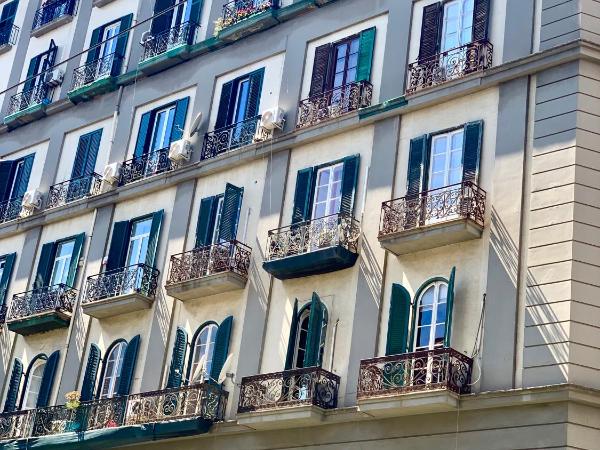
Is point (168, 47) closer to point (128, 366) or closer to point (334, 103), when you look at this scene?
point (334, 103)

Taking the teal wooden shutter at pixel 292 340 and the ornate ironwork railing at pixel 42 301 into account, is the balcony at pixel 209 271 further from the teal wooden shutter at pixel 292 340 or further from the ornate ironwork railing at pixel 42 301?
the ornate ironwork railing at pixel 42 301

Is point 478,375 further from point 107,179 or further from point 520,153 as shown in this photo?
point 107,179

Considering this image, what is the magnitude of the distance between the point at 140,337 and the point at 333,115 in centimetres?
732

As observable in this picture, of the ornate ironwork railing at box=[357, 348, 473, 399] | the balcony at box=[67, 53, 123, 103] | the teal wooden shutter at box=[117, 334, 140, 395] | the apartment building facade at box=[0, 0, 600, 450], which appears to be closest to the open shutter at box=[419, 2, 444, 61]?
the apartment building facade at box=[0, 0, 600, 450]

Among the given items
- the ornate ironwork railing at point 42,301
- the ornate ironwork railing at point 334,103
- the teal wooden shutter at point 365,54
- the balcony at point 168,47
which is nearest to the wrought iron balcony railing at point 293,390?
the ornate ironwork railing at point 334,103

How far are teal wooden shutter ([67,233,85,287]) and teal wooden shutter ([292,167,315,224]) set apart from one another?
7.77m

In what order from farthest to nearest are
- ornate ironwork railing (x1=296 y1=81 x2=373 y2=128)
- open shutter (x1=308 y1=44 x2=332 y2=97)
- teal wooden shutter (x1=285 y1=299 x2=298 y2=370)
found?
open shutter (x1=308 y1=44 x2=332 y2=97) < ornate ironwork railing (x1=296 y1=81 x2=373 y2=128) < teal wooden shutter (x1=285 y1=299 x2=298 y2=370)

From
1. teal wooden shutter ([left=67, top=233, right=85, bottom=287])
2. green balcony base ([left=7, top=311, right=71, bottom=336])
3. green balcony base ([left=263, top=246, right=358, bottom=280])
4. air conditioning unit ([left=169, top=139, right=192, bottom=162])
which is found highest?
air conditioning unit ([left=169, top=139, right=192, bottom=162])

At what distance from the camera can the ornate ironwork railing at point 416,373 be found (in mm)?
20188

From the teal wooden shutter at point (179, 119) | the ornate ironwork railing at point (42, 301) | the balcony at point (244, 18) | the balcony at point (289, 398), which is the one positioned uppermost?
the balcony at point (244, 18)

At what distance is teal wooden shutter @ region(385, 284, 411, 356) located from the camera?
71.5ft

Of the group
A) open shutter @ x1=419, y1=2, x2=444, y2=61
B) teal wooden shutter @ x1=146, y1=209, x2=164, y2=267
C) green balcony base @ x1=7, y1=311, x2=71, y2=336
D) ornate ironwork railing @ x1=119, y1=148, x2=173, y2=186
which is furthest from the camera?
ornate ironwork railing @ x1=119, y1=148, x2=173, y2=186

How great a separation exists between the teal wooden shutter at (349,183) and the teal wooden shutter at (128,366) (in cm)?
664

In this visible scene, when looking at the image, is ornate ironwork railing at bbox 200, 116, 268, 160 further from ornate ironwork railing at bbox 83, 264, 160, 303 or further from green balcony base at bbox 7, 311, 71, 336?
green balcony base at bbox 7, 311, 71, 336
